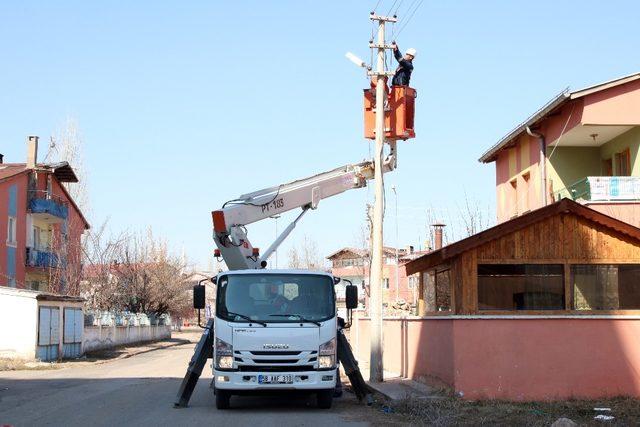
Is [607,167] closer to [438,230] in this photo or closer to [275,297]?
[438,230]

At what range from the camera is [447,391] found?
1555cm

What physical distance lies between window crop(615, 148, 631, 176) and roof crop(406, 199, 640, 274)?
11.0 m

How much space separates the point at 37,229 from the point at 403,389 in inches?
1498

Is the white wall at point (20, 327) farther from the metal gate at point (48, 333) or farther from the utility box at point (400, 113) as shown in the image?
the utility box at point (400, 113)

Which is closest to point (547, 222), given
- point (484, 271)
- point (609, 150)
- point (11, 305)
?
point (484, 271)

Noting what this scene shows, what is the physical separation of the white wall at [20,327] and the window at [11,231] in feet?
52.2

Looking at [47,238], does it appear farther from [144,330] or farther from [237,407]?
[237,407]

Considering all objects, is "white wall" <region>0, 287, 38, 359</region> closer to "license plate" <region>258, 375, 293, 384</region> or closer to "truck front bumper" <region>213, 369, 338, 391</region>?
"truck front bumper" <region>213, 369, 338, 391</region>

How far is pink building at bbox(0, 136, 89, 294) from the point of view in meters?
44.1

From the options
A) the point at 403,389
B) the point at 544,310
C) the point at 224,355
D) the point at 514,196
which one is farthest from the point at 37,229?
the point at 544,310

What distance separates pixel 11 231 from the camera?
44.8 m

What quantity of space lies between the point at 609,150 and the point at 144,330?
35434mm

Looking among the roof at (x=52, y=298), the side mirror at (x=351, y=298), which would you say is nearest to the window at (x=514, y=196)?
the roof at (x=52, y=298)

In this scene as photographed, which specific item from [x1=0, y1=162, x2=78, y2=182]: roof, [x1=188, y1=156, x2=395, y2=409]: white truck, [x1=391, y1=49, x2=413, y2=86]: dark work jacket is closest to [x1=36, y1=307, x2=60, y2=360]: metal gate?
[x1=0, y1=162, x2=78, y2=182]: roof
